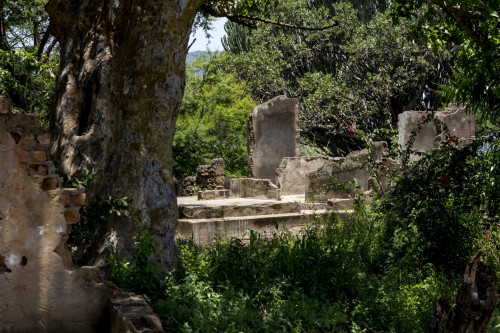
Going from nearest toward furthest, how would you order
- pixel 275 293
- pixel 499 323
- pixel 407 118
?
pixel 499 323 → pixel 275 293 → pixel 407 118

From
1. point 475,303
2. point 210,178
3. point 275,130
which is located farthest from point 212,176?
point 475,303

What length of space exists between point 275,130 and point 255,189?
3758 mm

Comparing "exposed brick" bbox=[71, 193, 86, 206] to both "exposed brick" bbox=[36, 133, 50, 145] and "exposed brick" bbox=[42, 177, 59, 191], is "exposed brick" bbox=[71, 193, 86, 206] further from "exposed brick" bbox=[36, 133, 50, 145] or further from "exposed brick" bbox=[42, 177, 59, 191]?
"exposed brick" bbox=[36, 133, 50, 145]

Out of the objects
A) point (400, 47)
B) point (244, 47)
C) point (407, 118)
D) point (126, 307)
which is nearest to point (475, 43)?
point (126, 307)

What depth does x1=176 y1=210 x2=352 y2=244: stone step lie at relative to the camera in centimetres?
1083

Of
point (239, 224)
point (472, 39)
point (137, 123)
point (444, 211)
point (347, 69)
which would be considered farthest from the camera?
point (347, 69)

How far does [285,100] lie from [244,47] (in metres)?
16.8

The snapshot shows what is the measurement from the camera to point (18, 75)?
584 inches

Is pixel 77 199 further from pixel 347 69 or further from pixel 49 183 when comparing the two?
pixel 347 69

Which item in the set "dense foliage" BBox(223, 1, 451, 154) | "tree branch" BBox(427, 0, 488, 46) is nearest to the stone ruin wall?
"tree branch" BBox(427, 0, 488, 46)

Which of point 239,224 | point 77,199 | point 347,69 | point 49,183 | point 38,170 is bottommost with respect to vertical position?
point 239,224

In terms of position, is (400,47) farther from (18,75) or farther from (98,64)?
(98,64)

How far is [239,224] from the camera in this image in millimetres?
11266

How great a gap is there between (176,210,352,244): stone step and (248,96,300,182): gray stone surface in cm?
588
